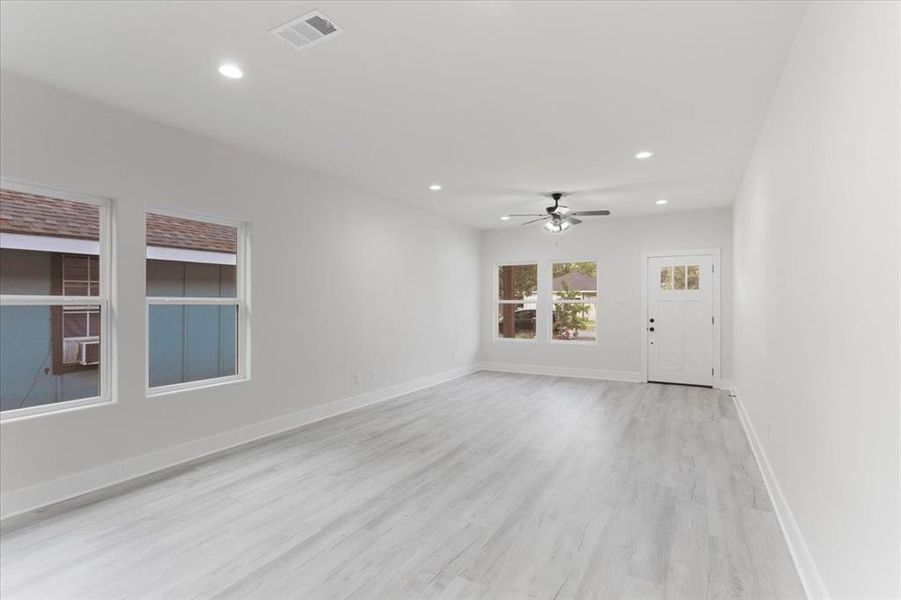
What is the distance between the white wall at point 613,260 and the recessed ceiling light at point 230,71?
5.97 meters

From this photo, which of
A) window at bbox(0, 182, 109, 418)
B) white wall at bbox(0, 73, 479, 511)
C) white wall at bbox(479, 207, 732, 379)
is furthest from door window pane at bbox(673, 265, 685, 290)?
window at bbox(0, 182, 109, 418)

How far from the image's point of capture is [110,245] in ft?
10.8

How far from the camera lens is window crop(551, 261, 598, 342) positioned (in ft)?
25.5

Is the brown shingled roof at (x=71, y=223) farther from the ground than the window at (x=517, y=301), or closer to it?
farther from the ground

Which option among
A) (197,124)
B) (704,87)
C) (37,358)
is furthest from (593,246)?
(37,358)

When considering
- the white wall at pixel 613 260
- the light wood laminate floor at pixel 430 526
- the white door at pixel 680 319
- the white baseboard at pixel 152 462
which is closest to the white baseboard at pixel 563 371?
the white wall at pixel 613 260

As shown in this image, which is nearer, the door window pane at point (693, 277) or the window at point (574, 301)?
the door window pane at point (693, 277)

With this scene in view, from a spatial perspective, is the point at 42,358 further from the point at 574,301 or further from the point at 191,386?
the point at 574,301

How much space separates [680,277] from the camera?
7082 millimetres

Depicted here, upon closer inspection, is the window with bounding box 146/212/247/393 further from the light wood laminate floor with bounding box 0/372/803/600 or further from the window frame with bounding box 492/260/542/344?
the window frame with bounding box 492/260/542/344

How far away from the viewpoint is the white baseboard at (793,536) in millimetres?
1937

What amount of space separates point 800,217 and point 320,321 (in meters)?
4.28

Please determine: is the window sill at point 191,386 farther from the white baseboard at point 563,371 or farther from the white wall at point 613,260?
the white wall at point 613,260

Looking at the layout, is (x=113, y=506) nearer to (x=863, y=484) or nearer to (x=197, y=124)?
(x=197, y=124)
